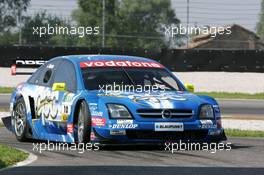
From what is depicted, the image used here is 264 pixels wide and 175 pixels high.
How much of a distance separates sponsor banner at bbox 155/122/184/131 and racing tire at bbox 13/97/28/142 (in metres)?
2.47

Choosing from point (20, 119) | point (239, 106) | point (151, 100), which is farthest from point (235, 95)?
point (151, 100)

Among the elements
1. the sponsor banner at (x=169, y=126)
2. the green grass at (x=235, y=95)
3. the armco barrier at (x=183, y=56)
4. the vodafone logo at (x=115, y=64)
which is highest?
the vodafone logo at (x=115, y=64)

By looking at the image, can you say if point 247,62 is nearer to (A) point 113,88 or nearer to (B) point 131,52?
(B) point 131,52

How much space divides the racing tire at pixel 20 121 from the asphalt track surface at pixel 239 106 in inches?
353

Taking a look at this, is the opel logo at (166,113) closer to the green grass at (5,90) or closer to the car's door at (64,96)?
the car's door at (64,96)

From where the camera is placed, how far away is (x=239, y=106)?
23625mm

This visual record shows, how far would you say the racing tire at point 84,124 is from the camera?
10.3 meters

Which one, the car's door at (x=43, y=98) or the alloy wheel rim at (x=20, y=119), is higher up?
the car's door at (x=43, y=98)

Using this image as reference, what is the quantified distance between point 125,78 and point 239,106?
12.7 m

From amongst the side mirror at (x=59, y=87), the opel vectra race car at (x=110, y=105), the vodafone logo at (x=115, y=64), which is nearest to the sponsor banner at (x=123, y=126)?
the opel vectra race car at (x=110, y=105)

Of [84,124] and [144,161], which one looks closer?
[144,161]

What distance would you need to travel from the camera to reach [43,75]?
12.2m

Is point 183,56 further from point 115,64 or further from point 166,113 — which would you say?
point 166,113

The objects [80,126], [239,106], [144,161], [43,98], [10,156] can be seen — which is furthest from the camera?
[239,106]
